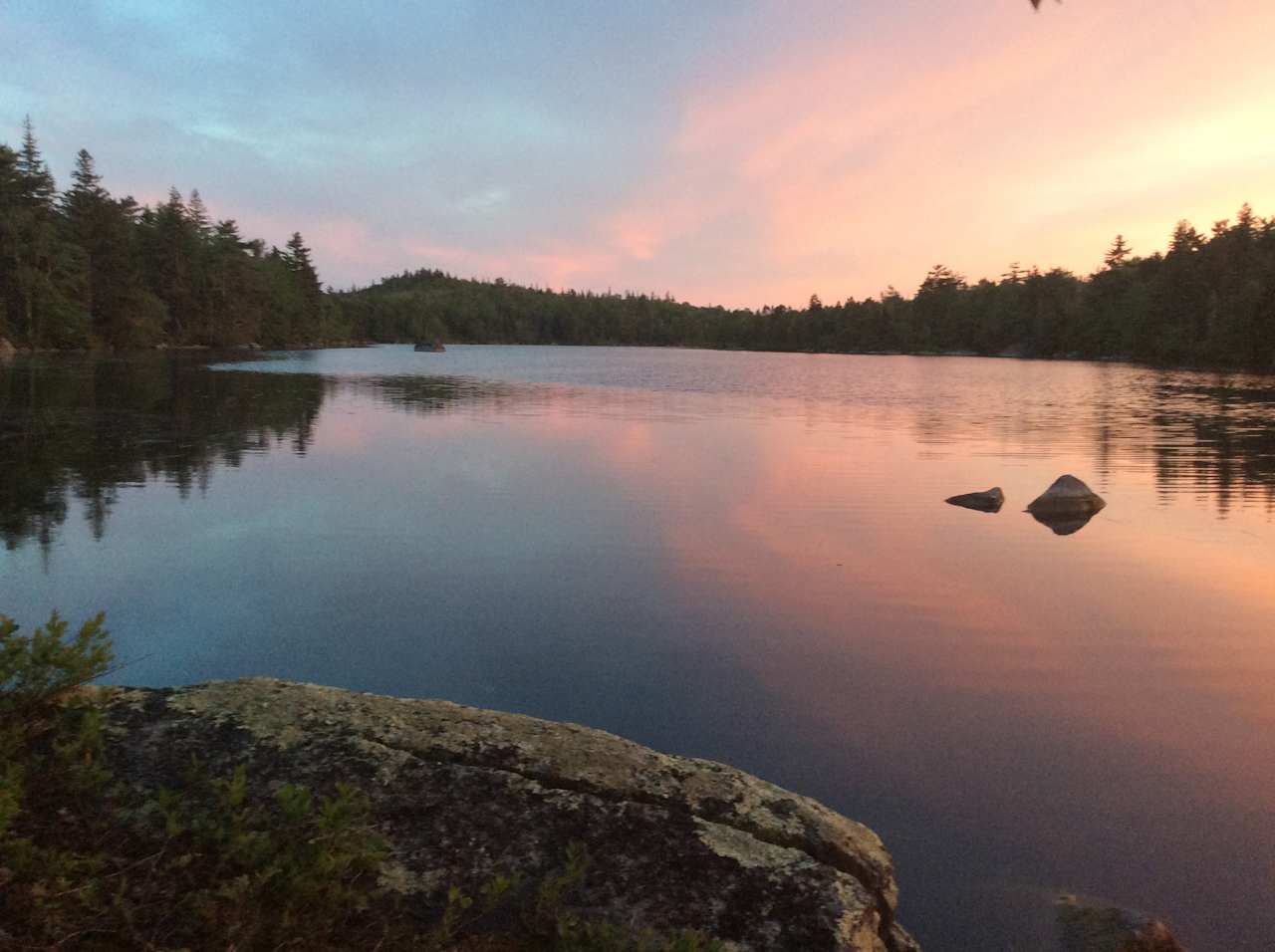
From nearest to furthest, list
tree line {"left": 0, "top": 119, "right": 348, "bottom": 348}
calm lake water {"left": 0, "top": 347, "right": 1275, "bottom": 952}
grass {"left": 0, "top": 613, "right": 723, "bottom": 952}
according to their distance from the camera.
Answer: grass {"left": 0, "top": 613, "right": 723, "bottom": 952} < calm lake water {"left": 0, "top": 347, "right": 1275, "bottom": 952} < tree line {"left": 0, "top": 119, "right": 348, "bottom": 348}

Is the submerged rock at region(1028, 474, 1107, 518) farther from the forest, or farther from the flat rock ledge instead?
the forest

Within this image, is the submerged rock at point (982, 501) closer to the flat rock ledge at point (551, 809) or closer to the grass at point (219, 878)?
the flat rock ledge at point (551, 809)

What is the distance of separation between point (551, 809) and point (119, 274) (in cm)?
10480

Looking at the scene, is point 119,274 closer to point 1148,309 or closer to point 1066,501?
point 1066,501

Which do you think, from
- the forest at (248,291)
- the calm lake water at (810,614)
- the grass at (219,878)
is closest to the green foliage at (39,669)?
the grass at (219,878)

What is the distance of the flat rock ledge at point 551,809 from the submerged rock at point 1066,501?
13.9 metres

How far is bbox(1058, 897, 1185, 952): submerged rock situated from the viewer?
429 cm

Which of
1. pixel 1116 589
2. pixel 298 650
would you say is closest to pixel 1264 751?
pixel 1116 589

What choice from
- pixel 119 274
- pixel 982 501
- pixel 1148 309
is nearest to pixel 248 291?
pixel 119 274

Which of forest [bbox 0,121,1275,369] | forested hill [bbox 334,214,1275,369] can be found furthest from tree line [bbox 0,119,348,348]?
forested hill [bbox 334,214,1275,369]

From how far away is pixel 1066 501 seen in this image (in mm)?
15883

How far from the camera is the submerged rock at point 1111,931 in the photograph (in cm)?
429

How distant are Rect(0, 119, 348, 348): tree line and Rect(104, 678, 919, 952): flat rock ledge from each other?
87.2m

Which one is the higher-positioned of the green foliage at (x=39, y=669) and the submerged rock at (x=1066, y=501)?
the green foliage at (x=39, y=669)
